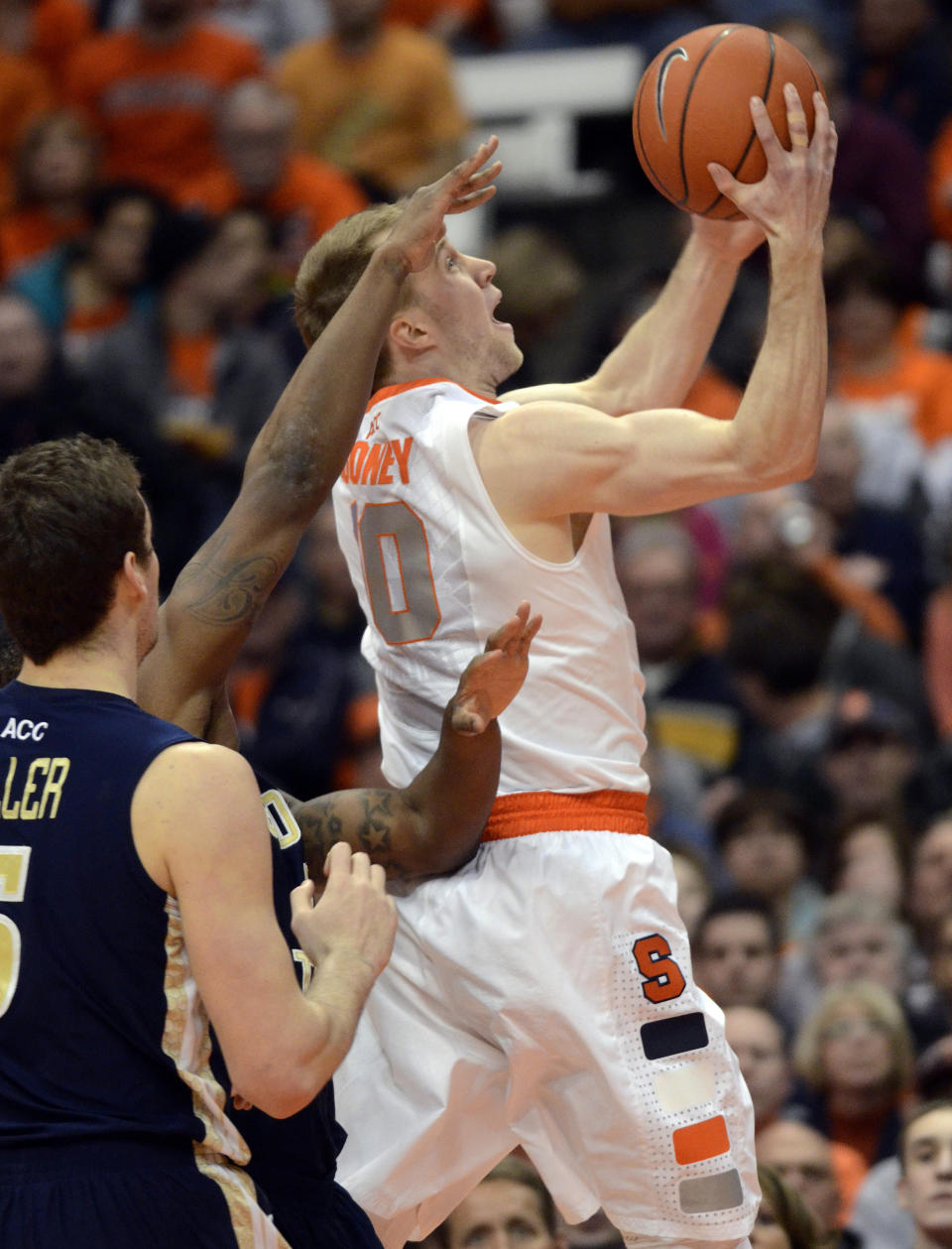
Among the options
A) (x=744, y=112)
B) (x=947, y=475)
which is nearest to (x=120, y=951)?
(x=744, y=112)

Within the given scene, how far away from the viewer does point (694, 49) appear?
436cm

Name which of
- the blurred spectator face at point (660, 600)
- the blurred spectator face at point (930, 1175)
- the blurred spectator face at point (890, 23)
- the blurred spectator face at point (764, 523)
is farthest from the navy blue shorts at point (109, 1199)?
the blurred spectator face at point (890, 23)

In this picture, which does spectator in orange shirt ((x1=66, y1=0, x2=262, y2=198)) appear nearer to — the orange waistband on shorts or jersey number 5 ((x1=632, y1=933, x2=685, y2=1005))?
the orange waistband on shorts

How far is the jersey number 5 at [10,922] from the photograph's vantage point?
126 inches

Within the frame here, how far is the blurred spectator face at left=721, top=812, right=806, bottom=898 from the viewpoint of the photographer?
772cm

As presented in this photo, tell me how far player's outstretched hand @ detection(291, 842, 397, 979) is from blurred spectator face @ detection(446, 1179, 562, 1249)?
2.17 meters

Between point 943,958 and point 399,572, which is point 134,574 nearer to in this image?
point 399,572

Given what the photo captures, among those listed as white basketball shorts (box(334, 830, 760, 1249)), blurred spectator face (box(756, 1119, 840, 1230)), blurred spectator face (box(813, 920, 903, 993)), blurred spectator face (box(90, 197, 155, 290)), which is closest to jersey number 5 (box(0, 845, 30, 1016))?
white basketball shorts (box(334, 830, 760, 1249))

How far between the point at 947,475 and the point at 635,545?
1.72 m

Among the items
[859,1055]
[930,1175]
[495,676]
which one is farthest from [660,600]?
[495,676]

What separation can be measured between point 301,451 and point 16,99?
8270 millimetres

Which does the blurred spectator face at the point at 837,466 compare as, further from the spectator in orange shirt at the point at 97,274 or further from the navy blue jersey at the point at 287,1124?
the navy blue jersey at the point at 287,1124

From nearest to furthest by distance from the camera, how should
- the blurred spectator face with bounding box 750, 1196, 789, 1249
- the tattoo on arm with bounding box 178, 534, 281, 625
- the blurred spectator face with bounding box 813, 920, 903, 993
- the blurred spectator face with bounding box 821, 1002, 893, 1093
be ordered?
1. the tattoo on arm with bounding box 178, 534, 281, 625
2. the blurred spectator face with bounding box 750, 1196, 789, 1249
3. the blurred spectator face with bounding box 821, 1002, 893, 1093
4. the blurred spectator face with bounding box 813, 920, 903, 993

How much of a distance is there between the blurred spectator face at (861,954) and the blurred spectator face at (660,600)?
169 centimetres
